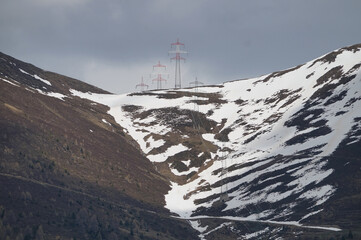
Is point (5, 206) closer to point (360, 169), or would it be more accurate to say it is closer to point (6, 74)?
point (360, 169)

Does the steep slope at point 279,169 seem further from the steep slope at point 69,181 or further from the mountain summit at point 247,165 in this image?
the steep slope at point 69,181

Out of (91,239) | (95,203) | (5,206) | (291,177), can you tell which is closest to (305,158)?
(291,177)

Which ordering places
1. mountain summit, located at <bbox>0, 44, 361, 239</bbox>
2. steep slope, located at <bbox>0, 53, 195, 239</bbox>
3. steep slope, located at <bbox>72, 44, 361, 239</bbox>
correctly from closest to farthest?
steep slope, located at <bbox>0, 53, 195, 239</bbox>
steep slope, located at <bbox>72, 44, 361, 239</bbox>
mountain summit, located at <bbox>0, 44, 361, 239</bbox>

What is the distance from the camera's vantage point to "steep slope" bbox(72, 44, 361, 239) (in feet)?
361

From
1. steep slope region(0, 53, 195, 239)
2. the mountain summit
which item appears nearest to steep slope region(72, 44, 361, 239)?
the mountain summit

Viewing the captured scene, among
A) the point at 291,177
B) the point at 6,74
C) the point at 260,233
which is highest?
the point at 6,74

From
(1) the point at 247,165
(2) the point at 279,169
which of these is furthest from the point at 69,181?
(1) the point at 247,165

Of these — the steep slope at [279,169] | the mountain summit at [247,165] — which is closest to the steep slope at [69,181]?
the mountain summit at [247,165]

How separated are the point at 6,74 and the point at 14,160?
76637 millimetres

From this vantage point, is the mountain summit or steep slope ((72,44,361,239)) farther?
the mountain summit

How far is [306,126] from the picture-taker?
165750 mm

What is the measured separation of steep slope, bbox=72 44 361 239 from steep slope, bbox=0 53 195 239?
907 centimetres

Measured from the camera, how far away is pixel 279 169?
14100 centimetres

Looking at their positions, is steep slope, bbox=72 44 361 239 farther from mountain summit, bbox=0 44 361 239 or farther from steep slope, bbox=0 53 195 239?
steep slope, bbox=0 53 195 239
